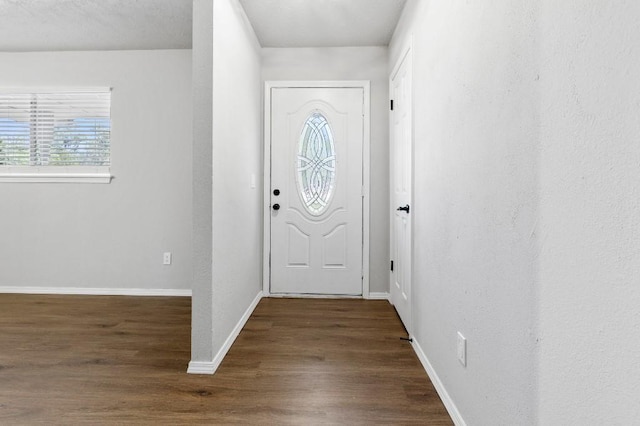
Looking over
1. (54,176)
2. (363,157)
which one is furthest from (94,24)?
(363,157)

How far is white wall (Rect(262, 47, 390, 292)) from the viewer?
3.54 meters

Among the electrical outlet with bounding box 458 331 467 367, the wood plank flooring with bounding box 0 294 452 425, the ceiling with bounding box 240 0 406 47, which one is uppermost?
the ceiling with bounding box 240 0 406 47

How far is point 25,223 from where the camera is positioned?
3.66 m

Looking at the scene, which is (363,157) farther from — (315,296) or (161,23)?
(161,23)

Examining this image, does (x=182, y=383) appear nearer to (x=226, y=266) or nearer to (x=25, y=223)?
(x=226, y=266)

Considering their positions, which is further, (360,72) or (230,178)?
(360,72)

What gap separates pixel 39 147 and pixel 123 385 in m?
2.97

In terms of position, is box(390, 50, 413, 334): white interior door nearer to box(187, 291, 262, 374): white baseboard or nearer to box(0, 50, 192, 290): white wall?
box(187, 291, 262, 374): white baseboard

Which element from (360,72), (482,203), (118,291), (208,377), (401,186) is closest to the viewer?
(482,203)

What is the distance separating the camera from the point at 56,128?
3.67 meters

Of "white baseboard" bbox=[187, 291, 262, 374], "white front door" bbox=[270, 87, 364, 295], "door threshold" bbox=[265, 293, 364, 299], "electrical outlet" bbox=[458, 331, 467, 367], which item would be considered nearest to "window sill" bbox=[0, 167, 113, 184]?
"white front door" bbox=[270, 87, 364, 295]

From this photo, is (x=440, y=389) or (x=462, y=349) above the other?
(x=462, y=349)

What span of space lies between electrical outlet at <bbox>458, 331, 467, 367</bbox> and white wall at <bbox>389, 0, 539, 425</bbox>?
3cm

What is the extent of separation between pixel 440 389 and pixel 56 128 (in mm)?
4115
